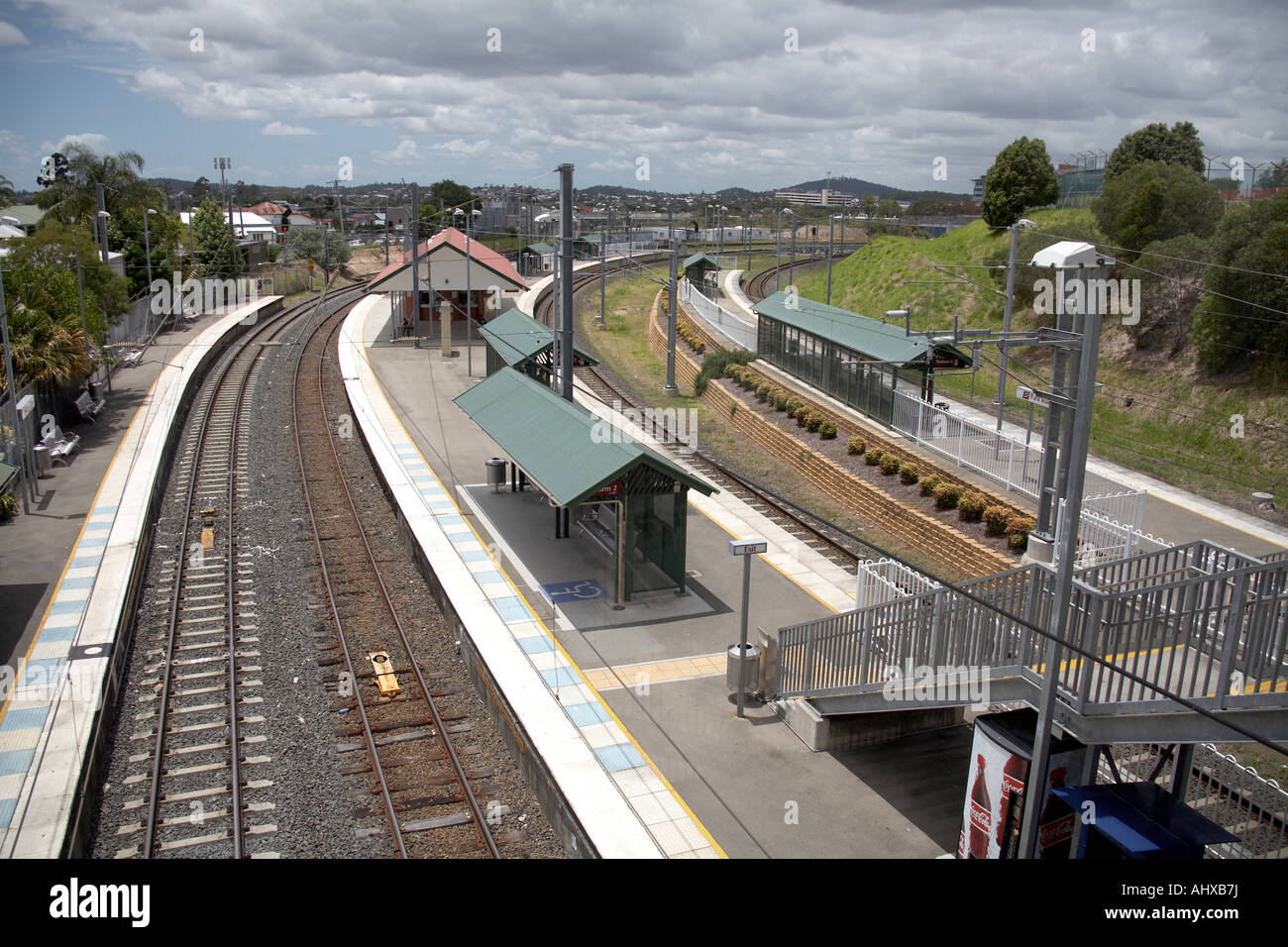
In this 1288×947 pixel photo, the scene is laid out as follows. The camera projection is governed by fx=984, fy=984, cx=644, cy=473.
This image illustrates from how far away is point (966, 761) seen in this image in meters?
11.7

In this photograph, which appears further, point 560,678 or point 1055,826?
point 560,678

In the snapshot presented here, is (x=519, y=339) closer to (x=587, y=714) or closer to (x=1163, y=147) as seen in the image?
(x=587, y=714)

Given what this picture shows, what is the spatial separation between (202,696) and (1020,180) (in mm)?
41443

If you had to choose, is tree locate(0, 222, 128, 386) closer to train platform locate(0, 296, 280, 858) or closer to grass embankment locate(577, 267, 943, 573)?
train platform locate(0, 296, 280, 858)

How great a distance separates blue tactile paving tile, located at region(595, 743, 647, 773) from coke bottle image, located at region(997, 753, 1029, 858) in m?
4.03

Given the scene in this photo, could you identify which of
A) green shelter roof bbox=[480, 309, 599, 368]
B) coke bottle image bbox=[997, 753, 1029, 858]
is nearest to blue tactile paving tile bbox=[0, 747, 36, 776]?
coke bottle image bbox=[997, 753, 1029, 858]

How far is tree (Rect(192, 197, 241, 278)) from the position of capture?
195 feet

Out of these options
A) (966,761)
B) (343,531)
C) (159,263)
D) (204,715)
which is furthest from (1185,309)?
(159,263)

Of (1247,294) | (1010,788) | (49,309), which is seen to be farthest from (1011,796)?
(49,309)

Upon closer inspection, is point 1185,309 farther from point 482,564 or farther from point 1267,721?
point 1267,721

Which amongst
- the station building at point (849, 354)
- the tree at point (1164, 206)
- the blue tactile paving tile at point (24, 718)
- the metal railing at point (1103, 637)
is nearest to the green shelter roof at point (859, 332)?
the station building at point (849, 354)

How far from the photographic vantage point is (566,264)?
17766 mm

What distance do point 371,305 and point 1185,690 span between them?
49.9 meters

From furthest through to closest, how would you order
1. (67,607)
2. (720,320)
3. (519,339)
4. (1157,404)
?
1. (720,320)
2. (1157,404)
3. (519,339)
4. (67,607)
